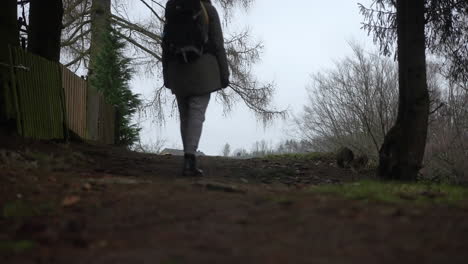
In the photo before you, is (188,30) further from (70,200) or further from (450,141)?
(450,141)

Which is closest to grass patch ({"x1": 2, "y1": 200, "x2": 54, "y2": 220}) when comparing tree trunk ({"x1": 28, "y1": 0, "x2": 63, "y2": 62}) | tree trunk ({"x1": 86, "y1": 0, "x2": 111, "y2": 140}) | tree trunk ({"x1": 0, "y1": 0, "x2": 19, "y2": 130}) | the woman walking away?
the woman walking away

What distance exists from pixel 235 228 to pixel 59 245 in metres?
0.89

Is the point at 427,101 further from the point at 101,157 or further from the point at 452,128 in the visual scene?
the point at 452,128

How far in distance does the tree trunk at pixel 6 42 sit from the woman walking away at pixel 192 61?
8.18 ft

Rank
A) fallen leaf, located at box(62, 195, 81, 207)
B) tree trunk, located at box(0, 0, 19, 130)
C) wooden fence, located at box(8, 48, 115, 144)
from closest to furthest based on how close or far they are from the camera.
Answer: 1. fallen leaf, located at box(62, 195, 81, 207)
2. tree trunk, located at box(0, 0, 19, 130)
3. wooden fence, located at box(8, 48, 115, 144)

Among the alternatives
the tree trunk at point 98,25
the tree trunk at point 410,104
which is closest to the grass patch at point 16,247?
the tree trunk at point 410,104

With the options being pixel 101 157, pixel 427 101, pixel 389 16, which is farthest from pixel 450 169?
pixel 101 157

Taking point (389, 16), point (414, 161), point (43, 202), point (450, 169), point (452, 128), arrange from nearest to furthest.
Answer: point (43, 202), point (414, 161), point (389, 16), point (450, 169), point (452, 128)

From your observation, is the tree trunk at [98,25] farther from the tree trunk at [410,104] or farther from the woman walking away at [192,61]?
the tree trunk at [410,104]

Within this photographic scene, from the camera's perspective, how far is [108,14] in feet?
67.6

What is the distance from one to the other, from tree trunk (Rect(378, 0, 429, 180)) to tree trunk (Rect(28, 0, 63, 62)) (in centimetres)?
636

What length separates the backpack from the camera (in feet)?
19.8

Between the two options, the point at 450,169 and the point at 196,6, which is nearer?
the point at 196,6

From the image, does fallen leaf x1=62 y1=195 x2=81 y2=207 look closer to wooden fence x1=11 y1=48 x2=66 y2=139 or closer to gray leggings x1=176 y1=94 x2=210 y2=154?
gray leggings x1=176 y1=94 x2=210 y2=154
